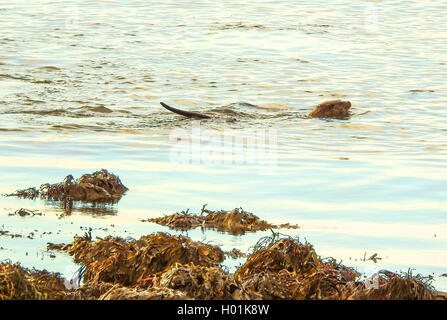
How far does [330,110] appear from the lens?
57.1 feet

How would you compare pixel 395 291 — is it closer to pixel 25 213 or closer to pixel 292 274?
pixel 292 274

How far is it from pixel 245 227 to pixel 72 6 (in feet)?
76.7

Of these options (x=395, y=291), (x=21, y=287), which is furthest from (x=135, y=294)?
(x=395, y=291)

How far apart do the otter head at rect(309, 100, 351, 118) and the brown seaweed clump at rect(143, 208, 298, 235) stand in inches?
306

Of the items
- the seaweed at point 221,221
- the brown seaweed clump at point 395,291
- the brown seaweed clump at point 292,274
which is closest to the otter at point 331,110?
the seaweed at point 221,221

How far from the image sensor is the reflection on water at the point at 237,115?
32.2 ft

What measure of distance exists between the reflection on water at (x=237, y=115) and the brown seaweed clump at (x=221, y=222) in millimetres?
205
